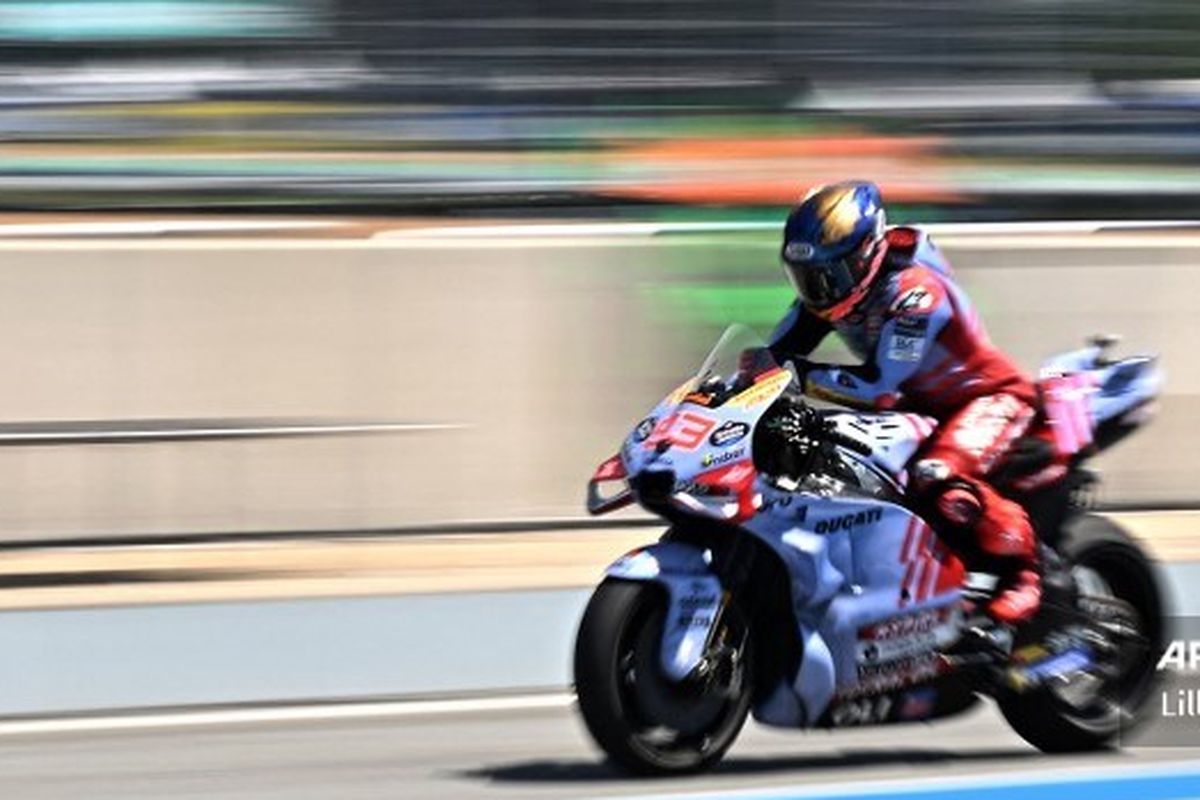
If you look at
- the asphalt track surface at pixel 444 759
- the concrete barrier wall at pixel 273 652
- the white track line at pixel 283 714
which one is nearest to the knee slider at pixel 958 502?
the asphalt track surface at pixel 444 759

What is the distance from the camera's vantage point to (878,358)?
6887 millimetres

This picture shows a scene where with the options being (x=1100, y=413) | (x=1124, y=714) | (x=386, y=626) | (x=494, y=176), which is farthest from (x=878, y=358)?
(x=494, y=176)

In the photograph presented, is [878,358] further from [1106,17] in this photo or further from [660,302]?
[1106,17]

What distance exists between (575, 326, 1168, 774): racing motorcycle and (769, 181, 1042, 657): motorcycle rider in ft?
0.25

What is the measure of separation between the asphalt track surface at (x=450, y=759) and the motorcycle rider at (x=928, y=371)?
1.67 ft

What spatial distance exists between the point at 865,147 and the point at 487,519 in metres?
2.90

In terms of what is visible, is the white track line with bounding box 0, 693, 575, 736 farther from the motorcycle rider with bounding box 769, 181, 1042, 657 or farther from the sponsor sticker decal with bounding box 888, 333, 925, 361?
the sponsor sticker decal with bounding box 888, 333, 925, 361

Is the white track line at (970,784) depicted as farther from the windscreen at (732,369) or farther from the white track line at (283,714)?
the white track line at (283,714)

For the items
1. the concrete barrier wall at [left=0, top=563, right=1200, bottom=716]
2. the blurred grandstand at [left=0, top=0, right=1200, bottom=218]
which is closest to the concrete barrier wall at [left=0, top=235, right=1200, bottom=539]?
the blurred grandstand at [left=0, top=0, right=1200, bottom=218]

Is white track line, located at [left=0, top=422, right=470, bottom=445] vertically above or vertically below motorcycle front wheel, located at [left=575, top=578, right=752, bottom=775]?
below

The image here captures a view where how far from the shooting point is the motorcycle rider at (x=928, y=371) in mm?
6832

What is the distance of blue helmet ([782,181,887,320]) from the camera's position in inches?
269

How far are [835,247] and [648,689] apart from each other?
1.30 metres

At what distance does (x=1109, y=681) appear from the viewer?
7.22 meters
